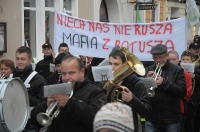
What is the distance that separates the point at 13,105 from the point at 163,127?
256 cm

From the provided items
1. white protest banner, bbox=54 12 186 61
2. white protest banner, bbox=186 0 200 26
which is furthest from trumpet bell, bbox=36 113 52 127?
white protest banner, bbox=186 0 200 26

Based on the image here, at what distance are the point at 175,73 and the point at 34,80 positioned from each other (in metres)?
2.15

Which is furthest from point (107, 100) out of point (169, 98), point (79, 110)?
point (169, 98)

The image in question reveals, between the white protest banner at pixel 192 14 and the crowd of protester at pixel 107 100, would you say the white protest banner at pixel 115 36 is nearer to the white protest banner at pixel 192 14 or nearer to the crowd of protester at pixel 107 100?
the crowd of protester at pixel 107 100

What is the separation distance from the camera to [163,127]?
7535 mm

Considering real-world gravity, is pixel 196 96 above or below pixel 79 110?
below

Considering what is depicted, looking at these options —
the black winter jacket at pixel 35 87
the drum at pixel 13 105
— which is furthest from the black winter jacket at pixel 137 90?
the drum at pixel 13 105

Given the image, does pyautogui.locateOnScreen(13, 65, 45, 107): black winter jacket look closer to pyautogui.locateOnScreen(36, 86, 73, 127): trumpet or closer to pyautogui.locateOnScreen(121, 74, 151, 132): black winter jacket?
pyautogui.locateOnScreen(121, 74, 151, 132): black winter jacket

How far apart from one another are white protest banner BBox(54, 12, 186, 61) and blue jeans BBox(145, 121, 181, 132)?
9.26 ft

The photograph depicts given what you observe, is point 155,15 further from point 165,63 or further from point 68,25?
point 165,63

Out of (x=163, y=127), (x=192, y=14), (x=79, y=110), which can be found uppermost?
(x=192, y=14)

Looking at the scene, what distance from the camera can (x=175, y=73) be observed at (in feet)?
24.8

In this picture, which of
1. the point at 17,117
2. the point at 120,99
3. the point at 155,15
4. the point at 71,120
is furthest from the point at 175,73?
the point at 155,15

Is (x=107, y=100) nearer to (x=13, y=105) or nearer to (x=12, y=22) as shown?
(x=13, y=105)
